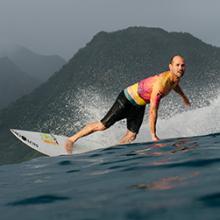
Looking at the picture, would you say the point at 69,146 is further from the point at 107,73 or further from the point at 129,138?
the point at 107,73

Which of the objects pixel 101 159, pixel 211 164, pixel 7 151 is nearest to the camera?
pixel 211 164

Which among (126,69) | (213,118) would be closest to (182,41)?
(126,69)

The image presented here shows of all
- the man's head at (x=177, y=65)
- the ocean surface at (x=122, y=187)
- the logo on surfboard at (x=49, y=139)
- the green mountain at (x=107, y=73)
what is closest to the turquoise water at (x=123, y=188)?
the ocean surface at (x=122, y=187)

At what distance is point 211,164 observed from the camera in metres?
5.38

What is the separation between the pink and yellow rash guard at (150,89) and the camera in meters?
9.36

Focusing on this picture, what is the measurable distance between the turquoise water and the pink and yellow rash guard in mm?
2489

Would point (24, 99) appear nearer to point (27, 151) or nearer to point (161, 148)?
point (27, 151)

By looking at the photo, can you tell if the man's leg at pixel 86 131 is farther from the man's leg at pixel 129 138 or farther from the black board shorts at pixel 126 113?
the man's leg at pixel 129 138

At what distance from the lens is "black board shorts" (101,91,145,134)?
33.7 feet

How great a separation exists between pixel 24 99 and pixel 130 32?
1891 inches

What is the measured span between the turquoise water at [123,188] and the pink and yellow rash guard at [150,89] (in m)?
2.49

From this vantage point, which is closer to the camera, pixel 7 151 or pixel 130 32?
pixel 7 151

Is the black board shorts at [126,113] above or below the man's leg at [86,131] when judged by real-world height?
above

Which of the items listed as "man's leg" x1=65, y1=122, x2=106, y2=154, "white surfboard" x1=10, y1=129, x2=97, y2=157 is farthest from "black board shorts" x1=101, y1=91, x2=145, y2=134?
"white surfboard" x1=10, y1=129, x2=97, y2=157
